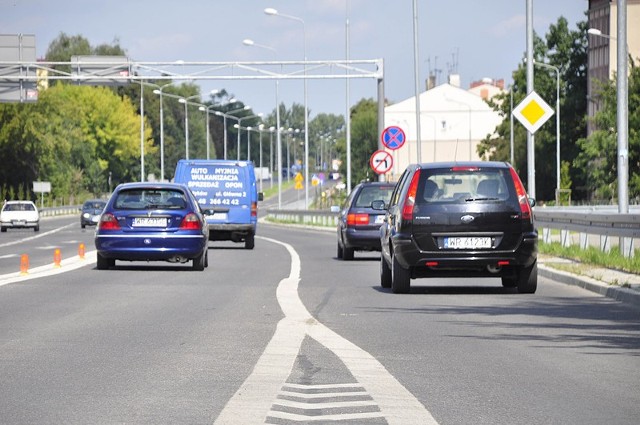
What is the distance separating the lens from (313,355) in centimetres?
1176

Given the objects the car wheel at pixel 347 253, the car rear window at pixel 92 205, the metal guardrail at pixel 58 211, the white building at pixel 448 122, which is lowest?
the metal guardrail at pixel 58 211

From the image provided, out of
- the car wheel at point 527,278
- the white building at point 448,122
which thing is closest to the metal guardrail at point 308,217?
the car wheel at point 527,278

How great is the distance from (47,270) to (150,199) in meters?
2.13

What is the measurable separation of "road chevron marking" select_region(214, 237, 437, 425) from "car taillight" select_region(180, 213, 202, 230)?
1056 cm

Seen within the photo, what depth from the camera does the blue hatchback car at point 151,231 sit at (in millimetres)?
25203

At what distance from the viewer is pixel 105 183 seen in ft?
497

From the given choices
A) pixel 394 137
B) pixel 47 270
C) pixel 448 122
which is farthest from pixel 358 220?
pixel 448 122

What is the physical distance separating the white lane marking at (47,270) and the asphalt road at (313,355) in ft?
5.35

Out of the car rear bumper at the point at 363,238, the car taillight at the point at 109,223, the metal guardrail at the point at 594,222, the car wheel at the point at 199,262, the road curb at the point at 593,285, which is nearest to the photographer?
the road curb at the point at 593,285

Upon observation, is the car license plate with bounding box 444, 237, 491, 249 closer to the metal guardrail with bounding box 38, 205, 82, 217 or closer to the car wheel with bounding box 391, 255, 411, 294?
the car wheel with bounding box 391, 255, 411, 294

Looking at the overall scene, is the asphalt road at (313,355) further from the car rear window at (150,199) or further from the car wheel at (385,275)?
the car rear window at (150,199)

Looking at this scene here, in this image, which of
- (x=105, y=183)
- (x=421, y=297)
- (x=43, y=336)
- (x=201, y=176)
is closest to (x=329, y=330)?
(x=43, y=336)

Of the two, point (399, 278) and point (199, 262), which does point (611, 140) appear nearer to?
point (199, 262)

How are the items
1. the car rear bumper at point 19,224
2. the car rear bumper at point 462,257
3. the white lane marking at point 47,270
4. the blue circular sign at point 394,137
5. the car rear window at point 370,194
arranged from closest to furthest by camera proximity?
the car rear bumper at point 462,257, the white lane marking at point 47,270, the car rear window at point 370,194, the blue circular sign at point 394,137, the car rear bumper at point 19,224
